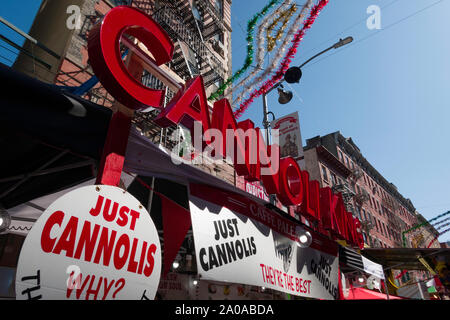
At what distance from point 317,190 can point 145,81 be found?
864 cm

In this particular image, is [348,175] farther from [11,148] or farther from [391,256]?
[11,148]

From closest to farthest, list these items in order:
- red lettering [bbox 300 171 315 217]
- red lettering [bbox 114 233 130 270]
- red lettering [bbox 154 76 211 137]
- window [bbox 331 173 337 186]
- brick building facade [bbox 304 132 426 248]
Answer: red lettering [bbox 114 233 130 270], red lettering [bbox 154 76 211 137], red lettering [bbox 300 171 315 217], brick building facade [bbox 304 132 426 248], window [bbox 331 173 337 186]

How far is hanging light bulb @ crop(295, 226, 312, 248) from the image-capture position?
A: 648 cm

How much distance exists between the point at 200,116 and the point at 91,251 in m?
2.89

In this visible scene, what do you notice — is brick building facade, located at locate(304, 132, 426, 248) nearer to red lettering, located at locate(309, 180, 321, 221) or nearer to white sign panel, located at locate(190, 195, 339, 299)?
red lettering, located at locate(309, 180, 321, 221)

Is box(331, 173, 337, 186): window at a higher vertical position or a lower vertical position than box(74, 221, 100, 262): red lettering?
higher

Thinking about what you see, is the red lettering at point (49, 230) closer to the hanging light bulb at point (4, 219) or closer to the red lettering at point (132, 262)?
the red lettering at point (132, 262)

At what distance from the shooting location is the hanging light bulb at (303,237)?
648 centimetres

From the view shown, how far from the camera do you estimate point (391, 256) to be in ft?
44.4

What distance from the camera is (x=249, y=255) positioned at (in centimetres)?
480

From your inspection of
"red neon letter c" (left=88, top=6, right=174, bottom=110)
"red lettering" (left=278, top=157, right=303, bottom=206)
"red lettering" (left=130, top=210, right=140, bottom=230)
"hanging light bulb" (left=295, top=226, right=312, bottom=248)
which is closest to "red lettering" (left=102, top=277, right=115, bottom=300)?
"red lettering" (left=130, top=210, right=140, bottom=230)

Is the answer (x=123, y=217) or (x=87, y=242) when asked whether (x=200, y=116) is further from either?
(x=87, y=242)

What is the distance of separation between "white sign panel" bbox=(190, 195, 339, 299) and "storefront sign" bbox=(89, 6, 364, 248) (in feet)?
3.61

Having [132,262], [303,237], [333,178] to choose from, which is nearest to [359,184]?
[333,178]
